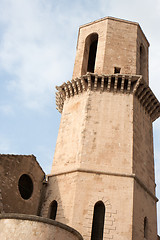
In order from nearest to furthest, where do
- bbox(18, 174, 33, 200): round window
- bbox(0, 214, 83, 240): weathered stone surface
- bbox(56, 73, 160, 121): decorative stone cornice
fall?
bbox(0, 214, 83, 240): weathered stone surface < bbox(18, 174, 33, 200): round window < bbox(56, 73, 160, 121): decorative stone cornice

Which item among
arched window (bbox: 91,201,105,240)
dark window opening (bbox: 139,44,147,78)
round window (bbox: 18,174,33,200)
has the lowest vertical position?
arched window (bbox: 91,201,105,240)

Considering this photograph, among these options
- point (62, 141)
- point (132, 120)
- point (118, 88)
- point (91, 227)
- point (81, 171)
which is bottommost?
point (91, 227)

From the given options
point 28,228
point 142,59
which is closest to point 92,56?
point 142,59

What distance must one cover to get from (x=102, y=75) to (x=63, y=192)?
5384mm

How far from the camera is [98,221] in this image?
410 inches

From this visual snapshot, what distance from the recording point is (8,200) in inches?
385

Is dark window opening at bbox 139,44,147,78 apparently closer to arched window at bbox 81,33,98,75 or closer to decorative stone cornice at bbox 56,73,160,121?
decorative stone cornice at bbox 56,73,160,121

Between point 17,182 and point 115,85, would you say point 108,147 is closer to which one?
point 115,85

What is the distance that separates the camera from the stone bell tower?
10.2 meters

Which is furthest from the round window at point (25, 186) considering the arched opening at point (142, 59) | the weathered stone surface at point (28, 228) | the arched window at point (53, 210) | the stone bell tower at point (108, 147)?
the arched opening at point (142, 59)

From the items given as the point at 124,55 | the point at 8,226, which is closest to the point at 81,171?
the point at 8,226

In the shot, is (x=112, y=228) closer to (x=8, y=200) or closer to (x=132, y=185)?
(x=132, y=185)

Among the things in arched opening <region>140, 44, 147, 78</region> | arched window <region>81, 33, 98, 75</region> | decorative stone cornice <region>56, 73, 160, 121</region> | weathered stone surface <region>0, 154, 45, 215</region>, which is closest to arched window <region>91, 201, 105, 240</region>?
weathered stone surface <region>0, 154, 45, 215</region>

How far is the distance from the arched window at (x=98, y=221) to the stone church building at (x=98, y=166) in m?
0.03
